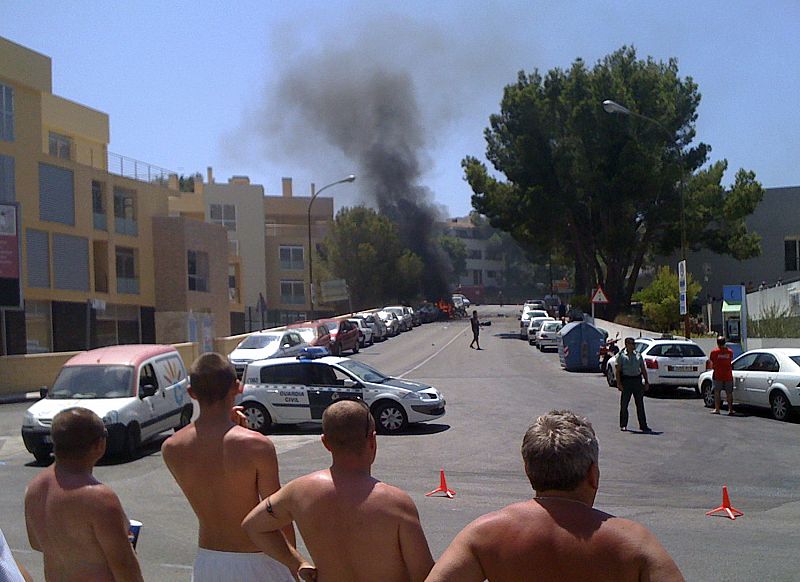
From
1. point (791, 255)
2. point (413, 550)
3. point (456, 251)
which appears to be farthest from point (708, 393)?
point (456, 251)

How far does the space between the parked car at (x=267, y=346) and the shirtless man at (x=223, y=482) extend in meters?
23.9

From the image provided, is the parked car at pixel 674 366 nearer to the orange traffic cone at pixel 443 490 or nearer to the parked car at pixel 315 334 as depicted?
the orange traffic cone at pixel 443 490

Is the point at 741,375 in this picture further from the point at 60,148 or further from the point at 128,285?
the point at 128,285

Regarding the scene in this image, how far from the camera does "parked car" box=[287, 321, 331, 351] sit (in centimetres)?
3397

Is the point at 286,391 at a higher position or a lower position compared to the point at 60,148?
lower

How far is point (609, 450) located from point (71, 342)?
3095 centimetres

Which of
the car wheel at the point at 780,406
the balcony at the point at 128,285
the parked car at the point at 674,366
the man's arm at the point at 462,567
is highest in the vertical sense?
the balcony at the point at 128,285

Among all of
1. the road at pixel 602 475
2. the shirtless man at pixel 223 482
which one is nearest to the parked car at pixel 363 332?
the road at pixel 602 475

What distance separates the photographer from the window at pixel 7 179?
116 feet

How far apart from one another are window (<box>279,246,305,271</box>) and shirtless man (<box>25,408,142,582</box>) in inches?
3027

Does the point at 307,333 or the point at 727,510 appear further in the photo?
the point at 307,333

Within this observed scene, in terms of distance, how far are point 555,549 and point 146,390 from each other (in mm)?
13644

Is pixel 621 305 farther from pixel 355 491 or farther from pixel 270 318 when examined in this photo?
pixel 355 491

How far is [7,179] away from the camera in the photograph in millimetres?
35750
